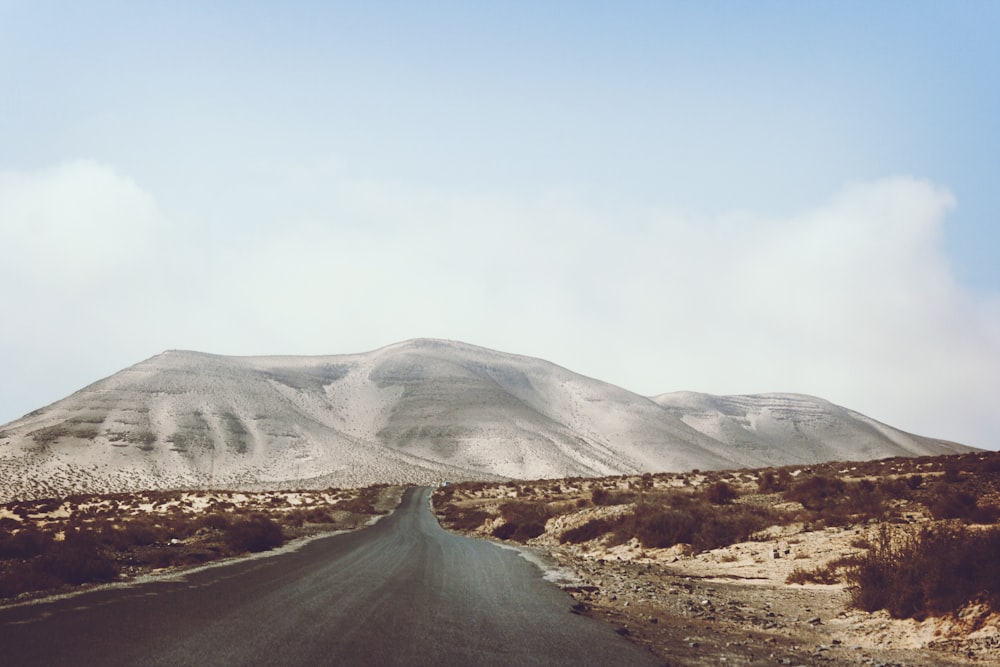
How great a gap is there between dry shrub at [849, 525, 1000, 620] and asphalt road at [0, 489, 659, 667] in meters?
5.16

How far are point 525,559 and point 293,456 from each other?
409 feet

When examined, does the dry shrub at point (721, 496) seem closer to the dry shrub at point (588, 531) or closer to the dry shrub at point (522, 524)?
the dry shrub at point (588, 531)

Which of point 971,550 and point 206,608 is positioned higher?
point 971,550

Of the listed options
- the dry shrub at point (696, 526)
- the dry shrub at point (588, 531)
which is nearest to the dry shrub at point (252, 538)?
the dry shrub at point (588, 531)

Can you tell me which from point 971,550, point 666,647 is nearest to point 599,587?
point 666,647

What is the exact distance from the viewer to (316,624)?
9703 millimetres

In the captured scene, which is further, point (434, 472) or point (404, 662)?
point (434, 472)

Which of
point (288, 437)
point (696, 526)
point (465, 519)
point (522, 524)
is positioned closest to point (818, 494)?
point (696, 526)

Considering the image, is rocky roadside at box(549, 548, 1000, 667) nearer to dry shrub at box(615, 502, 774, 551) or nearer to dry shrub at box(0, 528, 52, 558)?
dry shrub at box(615, 502, 774, 551)

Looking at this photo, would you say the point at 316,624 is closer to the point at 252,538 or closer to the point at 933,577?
the point at 933,577

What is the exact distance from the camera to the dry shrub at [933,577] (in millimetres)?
9680

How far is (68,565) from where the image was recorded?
47.9 feet

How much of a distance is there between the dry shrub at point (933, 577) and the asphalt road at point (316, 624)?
16.9 feet

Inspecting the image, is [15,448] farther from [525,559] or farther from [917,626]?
[917,626]
